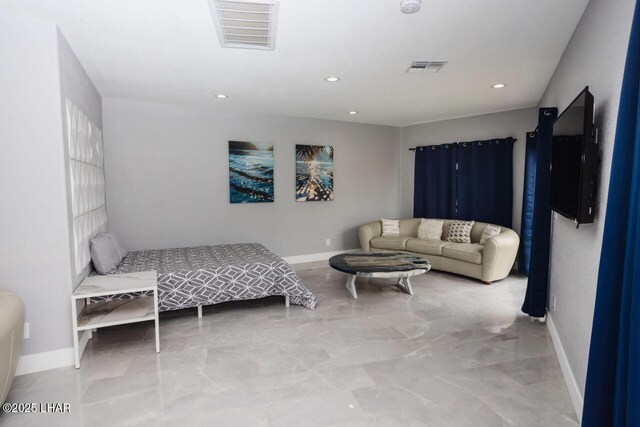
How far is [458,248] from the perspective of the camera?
5.21 metres

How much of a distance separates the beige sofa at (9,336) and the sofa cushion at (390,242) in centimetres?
479

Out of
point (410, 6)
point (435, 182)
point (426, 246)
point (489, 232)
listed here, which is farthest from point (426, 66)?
point (435, 182)

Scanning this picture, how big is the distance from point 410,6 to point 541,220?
2341mm

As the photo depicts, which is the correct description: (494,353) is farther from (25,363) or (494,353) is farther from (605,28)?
(25,363)

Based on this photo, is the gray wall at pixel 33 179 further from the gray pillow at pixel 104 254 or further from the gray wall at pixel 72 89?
the gray pillow at pixel 104 254

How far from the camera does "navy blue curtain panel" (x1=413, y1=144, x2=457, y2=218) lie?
625cm

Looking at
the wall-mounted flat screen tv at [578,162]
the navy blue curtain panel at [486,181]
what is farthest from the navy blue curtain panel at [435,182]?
the wall-mounted flat screen tv at [578,162]

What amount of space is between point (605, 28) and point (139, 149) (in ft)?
16.5

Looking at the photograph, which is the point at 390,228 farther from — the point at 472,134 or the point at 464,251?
the point at 472,134

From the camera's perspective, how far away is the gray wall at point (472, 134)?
5465mm

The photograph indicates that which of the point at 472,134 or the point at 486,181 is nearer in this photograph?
the point at 486,181

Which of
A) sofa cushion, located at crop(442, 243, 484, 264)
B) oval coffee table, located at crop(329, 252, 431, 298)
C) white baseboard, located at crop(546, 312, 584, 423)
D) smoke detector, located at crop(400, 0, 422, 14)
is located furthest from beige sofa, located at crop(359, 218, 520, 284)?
smoke detector, located at crop(400, 0, 422, 14)

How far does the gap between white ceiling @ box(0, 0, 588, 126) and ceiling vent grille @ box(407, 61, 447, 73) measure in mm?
91

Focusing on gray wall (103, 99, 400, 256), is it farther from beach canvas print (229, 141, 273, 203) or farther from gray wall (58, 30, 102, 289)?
gray wall (58, 30, 102, 289)
